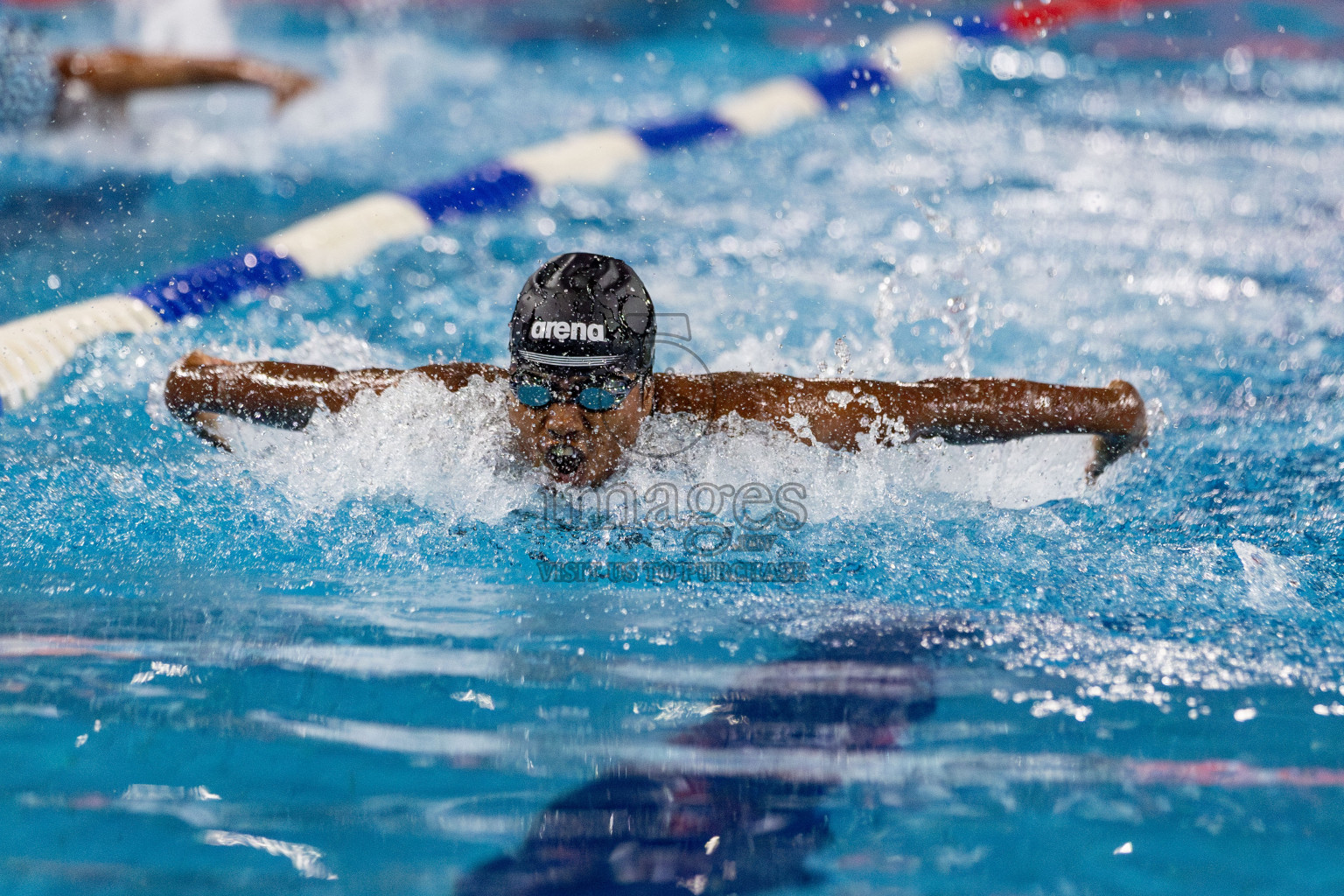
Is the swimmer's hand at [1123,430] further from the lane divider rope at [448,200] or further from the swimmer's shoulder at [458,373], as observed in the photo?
the lane divider rope at [448,200]

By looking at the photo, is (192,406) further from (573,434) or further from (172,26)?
(172,26)

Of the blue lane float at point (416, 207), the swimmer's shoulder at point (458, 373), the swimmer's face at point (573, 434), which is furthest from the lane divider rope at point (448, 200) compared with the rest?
the swimmer's face at point (573, 434)

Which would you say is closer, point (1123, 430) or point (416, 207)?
point (1123, 430)

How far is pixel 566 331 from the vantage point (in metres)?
2.42

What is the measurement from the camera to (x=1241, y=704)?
79.2 inches

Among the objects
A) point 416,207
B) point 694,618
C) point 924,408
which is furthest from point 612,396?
point 416,207

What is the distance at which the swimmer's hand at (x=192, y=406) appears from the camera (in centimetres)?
278

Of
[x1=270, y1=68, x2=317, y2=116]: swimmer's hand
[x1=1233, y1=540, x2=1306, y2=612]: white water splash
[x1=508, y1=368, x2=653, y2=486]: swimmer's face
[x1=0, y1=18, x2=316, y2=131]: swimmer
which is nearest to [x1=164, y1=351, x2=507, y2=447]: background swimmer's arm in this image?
[x1=508, y1=368, x2=653, y2=486]: swimmer's face

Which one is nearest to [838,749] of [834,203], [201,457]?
[201,457]

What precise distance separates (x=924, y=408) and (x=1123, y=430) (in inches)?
17.0

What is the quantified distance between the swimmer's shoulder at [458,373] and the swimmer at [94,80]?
160 inches

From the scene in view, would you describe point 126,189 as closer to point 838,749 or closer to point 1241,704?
point 838,749

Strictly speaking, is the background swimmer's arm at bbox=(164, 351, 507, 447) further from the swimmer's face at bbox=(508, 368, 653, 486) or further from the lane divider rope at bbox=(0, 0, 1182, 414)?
the lane divider rope at bbox=(0, 0, 1182, 414)

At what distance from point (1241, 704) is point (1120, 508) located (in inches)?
29.4
